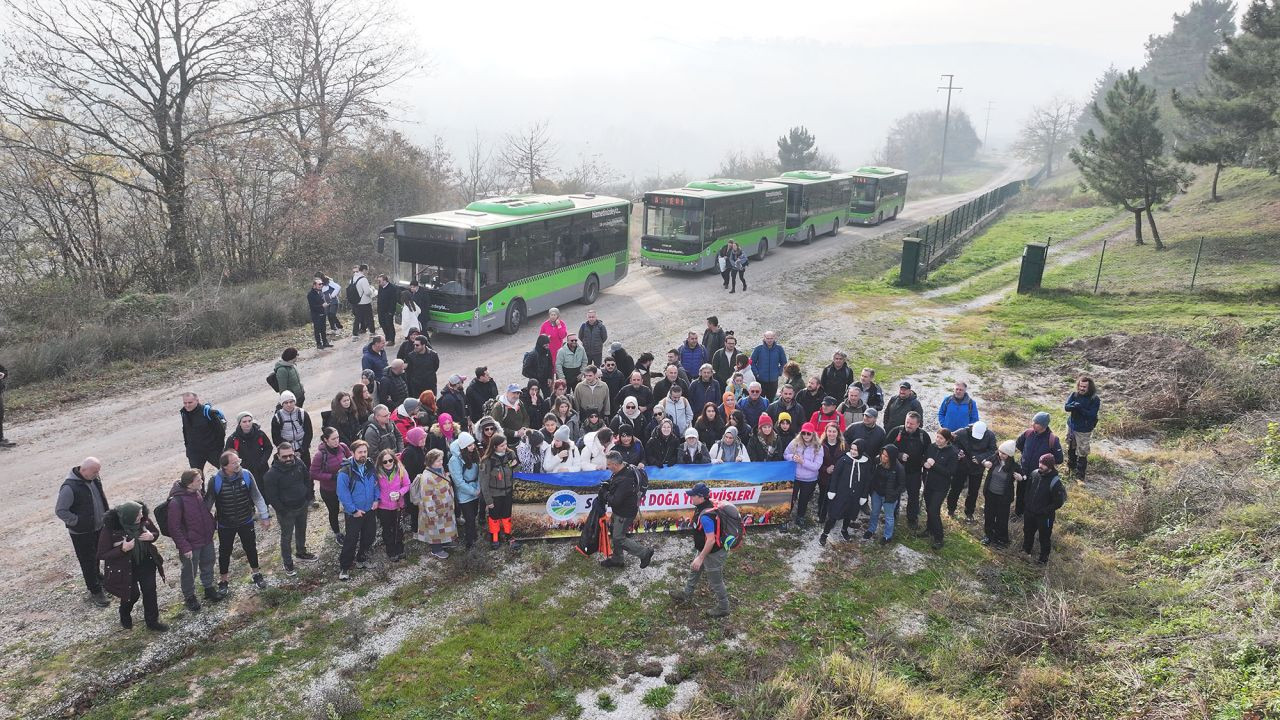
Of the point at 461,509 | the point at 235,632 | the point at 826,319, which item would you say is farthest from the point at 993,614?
the point at 826,319

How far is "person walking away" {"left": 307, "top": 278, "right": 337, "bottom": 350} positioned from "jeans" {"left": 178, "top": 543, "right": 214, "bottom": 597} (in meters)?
9.60

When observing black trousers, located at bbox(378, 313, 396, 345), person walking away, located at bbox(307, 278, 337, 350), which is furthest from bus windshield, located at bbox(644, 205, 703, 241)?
person walking away, located at bbox(307, 278, 337, 350)

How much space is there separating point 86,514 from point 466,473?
3.97 metres

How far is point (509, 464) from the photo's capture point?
9.62m

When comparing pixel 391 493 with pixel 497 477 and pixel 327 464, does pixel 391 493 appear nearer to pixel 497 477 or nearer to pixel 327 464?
pixel 327 464

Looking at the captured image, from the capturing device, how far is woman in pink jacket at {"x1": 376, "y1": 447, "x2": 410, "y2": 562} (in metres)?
9.02

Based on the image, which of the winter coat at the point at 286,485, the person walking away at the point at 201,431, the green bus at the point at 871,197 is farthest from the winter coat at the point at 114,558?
the green bus at the point at 871,197

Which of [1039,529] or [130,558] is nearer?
[130,558]

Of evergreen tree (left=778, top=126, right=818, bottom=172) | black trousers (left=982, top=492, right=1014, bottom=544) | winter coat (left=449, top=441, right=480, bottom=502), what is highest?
evergreen tree (left=778, top=126, right=818, bottom=172)

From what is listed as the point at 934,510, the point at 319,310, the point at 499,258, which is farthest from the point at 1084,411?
the point at 319,310

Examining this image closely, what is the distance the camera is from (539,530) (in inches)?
396

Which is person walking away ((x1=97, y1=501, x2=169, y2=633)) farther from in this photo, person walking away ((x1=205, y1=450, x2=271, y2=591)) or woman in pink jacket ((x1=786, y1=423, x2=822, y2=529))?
woman in pink jacket ((x1=786, y1=423, x2=822, y2=529))

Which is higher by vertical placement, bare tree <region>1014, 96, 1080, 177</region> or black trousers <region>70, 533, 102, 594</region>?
bare tree <region>1014, 96, 1080, 177</region>

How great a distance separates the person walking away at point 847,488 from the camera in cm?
989
